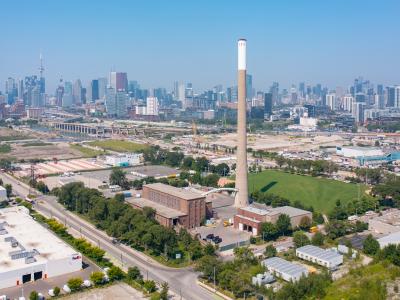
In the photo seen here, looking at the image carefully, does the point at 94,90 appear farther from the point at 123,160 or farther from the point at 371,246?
the point at 371,246

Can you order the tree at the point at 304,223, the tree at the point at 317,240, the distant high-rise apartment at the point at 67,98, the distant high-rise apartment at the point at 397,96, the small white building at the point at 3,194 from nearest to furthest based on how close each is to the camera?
the tree at the point at 317,240 < the tree at the point at 304,223 < the small white building at the point at 3,194 < the distant high-rise apartment at the point at 397,96 < the distant high-rise apartment at the point at 67,98

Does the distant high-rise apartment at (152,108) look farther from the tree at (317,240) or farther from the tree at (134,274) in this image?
the tree at (134,274)

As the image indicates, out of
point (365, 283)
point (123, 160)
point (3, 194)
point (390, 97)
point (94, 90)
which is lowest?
point (365, 283)

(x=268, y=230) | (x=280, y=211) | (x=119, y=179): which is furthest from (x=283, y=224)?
(x=119, y=179)

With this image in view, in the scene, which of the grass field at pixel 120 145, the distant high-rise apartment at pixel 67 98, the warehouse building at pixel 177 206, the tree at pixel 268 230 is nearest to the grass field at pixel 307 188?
the tree at pixel 268 230

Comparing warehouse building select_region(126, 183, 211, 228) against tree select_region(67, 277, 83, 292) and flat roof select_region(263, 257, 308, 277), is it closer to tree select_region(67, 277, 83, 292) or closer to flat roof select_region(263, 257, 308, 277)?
flat roof select_region(263, 257, 308, 277)
